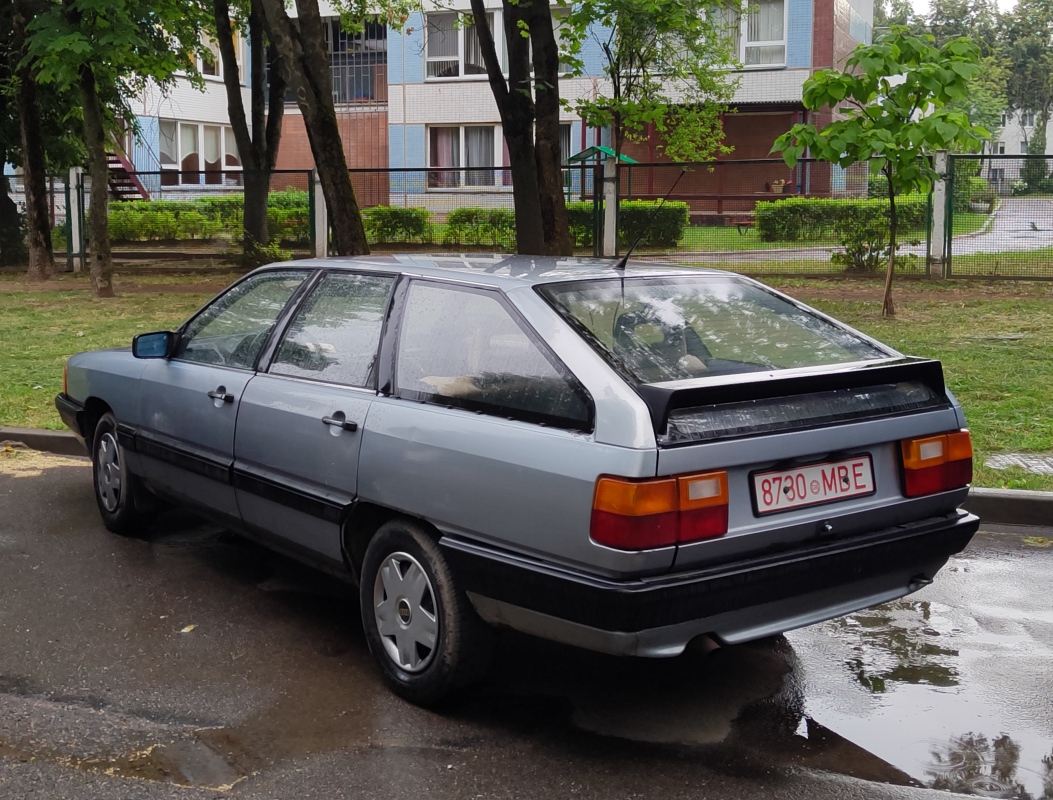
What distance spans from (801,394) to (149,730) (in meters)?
2.42

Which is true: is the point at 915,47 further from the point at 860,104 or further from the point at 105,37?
the point at 105,37

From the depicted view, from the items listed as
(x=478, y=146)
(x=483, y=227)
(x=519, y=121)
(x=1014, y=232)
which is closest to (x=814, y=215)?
(x=1014, y=232)

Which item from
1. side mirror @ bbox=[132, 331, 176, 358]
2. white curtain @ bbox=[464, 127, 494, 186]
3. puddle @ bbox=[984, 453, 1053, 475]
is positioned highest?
white curtain @ bbox=[464, 127, 494, 186]

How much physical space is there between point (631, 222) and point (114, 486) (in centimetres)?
1668

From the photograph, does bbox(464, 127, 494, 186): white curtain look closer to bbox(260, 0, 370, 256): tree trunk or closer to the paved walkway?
the paved walkway

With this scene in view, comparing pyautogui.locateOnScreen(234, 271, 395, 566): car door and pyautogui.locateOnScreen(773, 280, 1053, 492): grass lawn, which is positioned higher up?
pyautogui.locateOnScreen(234, 271, 395, 566): car door

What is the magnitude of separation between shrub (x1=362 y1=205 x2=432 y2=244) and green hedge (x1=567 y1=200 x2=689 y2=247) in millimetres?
3305

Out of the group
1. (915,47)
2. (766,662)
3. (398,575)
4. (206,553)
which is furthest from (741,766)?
(915,47)

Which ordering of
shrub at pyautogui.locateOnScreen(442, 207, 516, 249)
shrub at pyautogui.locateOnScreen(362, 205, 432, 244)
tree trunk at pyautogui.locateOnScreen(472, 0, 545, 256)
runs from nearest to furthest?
tree trunk at pyautogui.locateOnScreen(472, 0, 545, 256)
shrub at pyautogui.locateOnScreen(442, 207, 516, 249)
shrub at pyautogui.locateOnScreen(362, 205, 432, 244)

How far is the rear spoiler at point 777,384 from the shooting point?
12.0 feet

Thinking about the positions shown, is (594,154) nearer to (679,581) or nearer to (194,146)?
(679,581)

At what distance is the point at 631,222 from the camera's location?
22.1m

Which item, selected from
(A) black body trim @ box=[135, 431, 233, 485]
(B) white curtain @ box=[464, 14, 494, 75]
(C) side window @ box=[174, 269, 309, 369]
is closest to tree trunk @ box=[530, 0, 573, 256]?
(C) side window @ box=[174, 269, 309, 369]

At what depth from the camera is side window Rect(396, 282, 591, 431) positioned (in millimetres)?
3871
